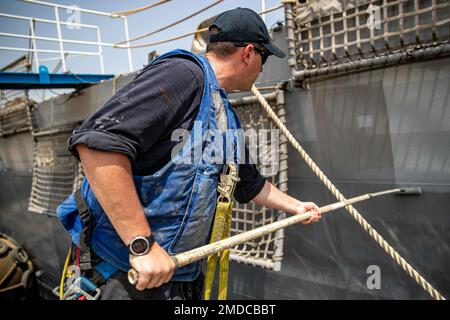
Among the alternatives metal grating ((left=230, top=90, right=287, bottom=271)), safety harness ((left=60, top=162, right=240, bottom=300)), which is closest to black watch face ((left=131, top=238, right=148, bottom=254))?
safety harness ((left=60, top=162, right=240, bottom=300))

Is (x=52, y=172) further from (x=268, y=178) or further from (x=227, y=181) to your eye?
(x=227, y=181)

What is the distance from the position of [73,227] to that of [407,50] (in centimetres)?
215

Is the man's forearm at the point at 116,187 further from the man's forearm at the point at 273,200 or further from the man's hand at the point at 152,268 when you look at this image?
the man's forearm at the point at 273,200

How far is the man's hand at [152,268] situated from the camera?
1031mm

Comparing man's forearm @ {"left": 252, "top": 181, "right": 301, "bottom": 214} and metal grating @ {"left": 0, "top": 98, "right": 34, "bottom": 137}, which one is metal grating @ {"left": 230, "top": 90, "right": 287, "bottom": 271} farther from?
metal grating @ {"left": 0, "top": 98, "right": 34, "bottom": 137}

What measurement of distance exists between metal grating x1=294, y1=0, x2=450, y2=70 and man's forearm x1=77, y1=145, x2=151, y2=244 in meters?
1.87

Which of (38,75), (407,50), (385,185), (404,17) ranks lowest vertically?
(385,185)

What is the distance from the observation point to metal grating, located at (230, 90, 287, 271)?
268 centimetres

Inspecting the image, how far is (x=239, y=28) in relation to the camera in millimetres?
1463

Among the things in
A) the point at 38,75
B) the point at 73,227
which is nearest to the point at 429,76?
the point at 73,227

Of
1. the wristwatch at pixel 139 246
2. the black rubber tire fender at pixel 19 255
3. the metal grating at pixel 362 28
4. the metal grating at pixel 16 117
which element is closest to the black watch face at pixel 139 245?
the wristwatch at pixel 139 246

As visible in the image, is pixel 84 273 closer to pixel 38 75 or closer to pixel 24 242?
pixel 38 75

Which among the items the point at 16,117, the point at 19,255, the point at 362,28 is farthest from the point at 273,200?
the point at 16,117

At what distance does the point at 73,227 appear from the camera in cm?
144
